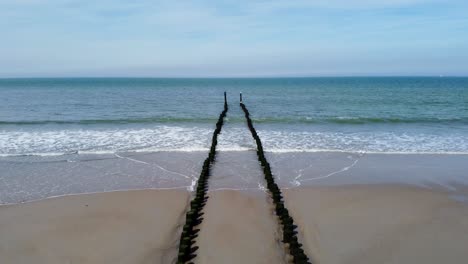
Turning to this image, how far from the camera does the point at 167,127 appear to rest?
70.0 ft

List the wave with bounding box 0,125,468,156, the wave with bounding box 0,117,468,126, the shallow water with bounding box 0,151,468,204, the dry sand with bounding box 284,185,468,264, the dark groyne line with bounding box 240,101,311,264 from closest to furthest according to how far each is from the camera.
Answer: the dark groyne line with bounding box 240,101,311,264
the dry sand with bounding box 284,185,468,264
the shallow water with bounding box 0,151,468,204
the wave with bounding box 0,125,468,156
the wave with bounding box 0,117,468,126

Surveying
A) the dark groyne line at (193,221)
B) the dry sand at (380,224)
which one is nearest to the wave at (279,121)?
the dark groyne line at (193,221)

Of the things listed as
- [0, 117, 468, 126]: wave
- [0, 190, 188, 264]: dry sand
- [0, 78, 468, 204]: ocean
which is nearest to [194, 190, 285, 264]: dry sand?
[0, 190, 188, 264]: dry sand

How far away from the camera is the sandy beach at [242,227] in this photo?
6.59 meters

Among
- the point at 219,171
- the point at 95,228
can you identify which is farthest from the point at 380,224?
the point at 95,228

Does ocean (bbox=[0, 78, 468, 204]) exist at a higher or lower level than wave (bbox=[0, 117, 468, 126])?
lower

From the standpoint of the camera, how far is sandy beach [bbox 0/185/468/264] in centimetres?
659

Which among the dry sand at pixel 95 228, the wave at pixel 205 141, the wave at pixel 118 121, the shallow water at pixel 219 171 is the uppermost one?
the wave at pixel 118 121

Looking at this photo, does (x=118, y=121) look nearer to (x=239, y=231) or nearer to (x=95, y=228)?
(x=95, y=228)

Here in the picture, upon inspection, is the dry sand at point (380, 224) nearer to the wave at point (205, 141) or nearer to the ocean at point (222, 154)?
the ocean at point (222, 154)

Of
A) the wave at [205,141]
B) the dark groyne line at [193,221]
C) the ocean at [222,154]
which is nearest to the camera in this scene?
the dark groyne line at [193,221]

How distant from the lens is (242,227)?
25.3 ft

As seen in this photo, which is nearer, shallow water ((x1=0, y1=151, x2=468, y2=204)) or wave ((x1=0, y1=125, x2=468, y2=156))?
shallow water ((x1=0, y1=151, x2=468, y2=204))

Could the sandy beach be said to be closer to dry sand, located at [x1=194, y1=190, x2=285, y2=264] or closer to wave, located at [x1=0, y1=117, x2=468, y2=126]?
dry sand, located at [x1=194, y1=190, x2=285, y2=264]
